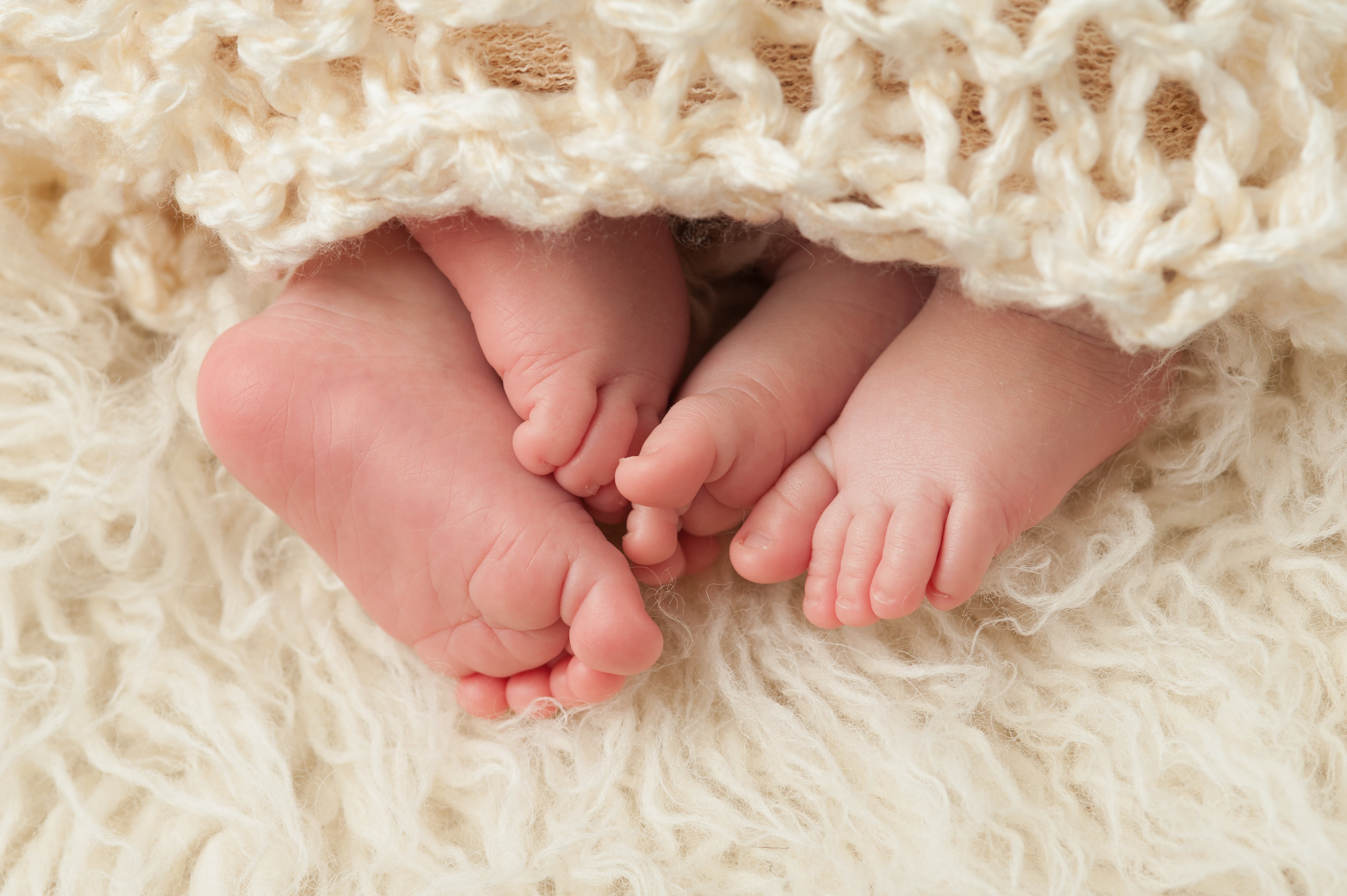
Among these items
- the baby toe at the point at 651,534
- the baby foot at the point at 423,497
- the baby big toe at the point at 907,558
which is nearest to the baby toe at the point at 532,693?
the baby foot at the point at 423,497

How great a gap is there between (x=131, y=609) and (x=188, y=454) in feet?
0.39

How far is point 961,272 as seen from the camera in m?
0.60

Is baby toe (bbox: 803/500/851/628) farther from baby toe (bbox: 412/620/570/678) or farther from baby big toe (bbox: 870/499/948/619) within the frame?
baby toe (bbox: 412/620/570/678)

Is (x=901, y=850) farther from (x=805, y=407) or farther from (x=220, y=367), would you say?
(x=220, y=367)

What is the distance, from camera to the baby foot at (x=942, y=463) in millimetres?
612

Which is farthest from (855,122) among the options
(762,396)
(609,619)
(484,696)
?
(484,696)

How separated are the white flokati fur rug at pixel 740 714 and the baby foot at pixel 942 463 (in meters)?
0.06

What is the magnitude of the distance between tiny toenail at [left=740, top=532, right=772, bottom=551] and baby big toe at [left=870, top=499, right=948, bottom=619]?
66 millimetres

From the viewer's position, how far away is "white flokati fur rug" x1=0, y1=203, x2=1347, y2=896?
0.59 meters

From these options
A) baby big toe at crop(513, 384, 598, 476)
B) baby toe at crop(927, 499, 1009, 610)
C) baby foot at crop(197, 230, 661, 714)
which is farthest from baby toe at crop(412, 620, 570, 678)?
baby toe at crop(927, 499, 1009, 610)

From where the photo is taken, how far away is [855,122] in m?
0.54

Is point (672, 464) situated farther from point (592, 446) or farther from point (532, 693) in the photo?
point (532, 693)

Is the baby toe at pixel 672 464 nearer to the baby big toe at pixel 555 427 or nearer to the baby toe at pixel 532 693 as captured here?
the baby big toe at pixel 555 427

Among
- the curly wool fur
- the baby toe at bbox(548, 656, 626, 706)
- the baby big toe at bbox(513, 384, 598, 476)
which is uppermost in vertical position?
the curly wool fur
